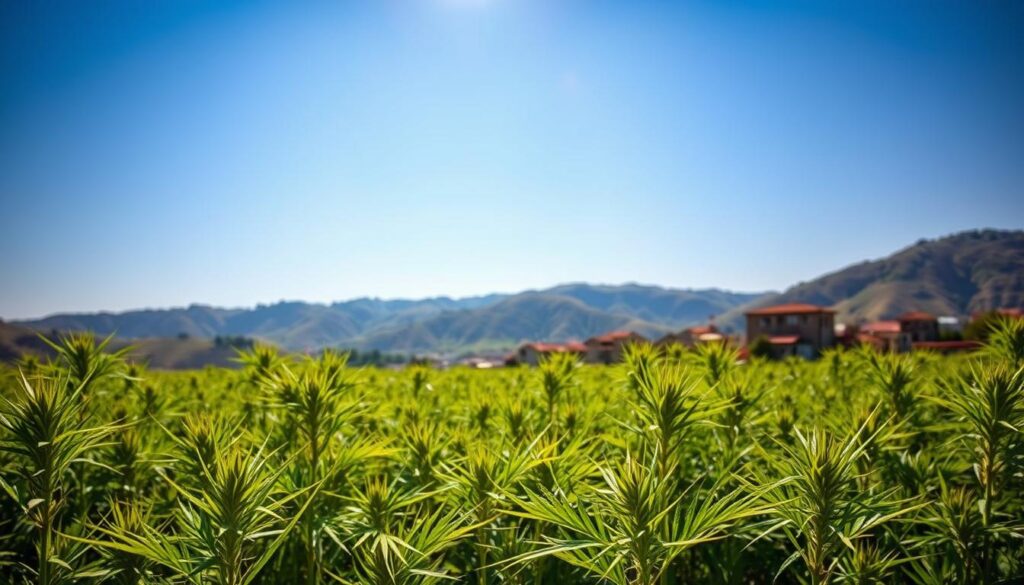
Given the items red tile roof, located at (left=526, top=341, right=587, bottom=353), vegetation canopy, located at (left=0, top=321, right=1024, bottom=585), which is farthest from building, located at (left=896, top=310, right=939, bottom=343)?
vegetation canopy, located at (left=0, top=321, right=1024, bottom=585)

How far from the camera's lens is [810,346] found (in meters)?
69.6

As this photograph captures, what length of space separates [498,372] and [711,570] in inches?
398

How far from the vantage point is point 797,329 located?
72.1 meters

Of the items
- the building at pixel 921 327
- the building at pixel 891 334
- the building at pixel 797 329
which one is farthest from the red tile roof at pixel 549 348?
the building at pixel 921 327

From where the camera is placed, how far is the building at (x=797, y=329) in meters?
67.9

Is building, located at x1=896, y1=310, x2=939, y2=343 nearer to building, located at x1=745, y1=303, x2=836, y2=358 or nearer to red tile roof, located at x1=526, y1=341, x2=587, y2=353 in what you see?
building, located at x1=745, y1=303, x2=836, y2=358

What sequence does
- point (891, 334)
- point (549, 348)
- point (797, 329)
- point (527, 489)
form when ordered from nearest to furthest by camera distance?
point (527, 489)
point (549, 348)
point (797, 329)
point (891, 334)

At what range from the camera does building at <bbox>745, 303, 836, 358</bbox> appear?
6794cm

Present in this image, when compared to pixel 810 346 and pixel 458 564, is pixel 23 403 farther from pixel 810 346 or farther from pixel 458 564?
pixel 810 346

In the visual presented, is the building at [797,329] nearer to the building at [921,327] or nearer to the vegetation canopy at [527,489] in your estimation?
the building at [921,327]

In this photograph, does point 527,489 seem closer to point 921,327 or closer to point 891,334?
point 891,334

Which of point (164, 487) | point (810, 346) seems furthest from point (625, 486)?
point (810, 346)

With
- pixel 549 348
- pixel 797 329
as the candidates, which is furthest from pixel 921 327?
pixel 549 348

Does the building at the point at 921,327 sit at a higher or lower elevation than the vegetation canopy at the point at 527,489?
lower
